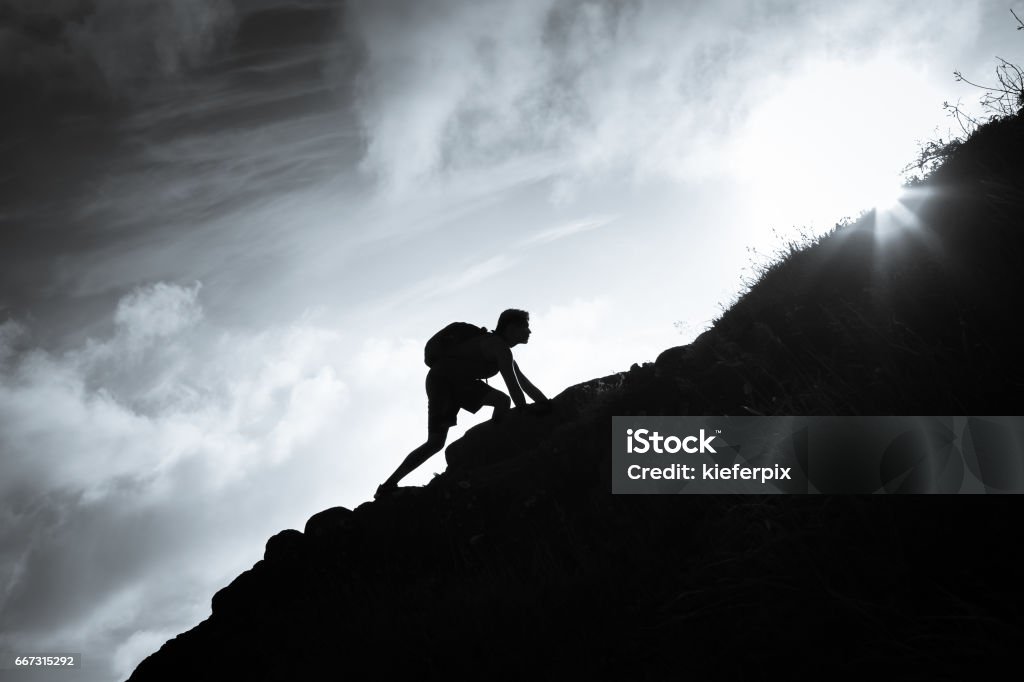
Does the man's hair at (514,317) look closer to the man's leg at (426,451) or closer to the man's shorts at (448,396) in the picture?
the man's shorts at (448,396)

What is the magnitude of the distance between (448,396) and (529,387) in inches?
40.8

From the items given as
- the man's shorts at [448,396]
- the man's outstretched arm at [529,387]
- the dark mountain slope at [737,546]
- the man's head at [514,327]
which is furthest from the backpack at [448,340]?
the dark mountain slope at [737,546]

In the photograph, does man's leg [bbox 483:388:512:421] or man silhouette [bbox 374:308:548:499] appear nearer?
man silhouette [bbox 374:308:548:499]

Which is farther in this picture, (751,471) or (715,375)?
(715,375)

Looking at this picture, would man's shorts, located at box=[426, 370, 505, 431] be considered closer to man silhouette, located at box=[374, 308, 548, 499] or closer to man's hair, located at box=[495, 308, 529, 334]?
man silhouette, located at box=[374, 308, 548, 499]

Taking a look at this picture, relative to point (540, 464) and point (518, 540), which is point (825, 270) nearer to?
point (540, 464)

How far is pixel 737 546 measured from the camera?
8.72 ft

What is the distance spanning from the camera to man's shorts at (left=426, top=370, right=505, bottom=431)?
6750 mm

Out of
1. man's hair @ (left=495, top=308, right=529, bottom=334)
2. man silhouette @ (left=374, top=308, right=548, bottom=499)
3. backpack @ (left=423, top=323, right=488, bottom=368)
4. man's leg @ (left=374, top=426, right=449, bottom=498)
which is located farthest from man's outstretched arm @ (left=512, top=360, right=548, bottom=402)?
man's leg @ (left=374, top=426, right=449, bottom=498)

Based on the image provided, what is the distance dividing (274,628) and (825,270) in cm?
635

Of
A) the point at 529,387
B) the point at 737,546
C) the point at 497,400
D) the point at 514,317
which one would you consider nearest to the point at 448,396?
the point at 497,400

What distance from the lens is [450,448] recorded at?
354 inches

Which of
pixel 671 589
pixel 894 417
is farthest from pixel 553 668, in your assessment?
pixel 894 417

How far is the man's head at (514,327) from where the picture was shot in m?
6.55
